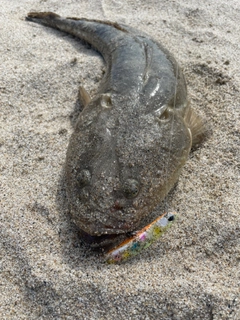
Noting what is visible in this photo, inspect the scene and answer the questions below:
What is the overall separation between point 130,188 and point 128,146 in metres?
0.40

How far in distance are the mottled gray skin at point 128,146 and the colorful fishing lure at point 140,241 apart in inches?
4.4

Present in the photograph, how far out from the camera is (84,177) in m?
2.82

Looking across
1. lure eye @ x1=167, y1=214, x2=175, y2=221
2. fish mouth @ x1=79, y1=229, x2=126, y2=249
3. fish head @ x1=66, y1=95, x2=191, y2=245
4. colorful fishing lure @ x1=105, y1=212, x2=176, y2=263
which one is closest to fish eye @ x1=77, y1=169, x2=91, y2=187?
fish head @ x1=66, y1=95, x2=191, y2=245

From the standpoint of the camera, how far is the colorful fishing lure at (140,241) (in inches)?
109

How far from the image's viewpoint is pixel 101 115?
324 cm

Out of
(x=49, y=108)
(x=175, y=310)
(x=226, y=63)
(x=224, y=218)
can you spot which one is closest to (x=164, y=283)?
(x=175, y=310)

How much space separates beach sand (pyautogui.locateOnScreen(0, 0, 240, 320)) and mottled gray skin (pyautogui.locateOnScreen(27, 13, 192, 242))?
32 cm

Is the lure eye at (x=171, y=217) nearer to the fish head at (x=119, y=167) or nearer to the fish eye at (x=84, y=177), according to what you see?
the fish head at (x=119, y=167)

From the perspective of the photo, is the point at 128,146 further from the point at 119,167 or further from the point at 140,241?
the point at 140,241

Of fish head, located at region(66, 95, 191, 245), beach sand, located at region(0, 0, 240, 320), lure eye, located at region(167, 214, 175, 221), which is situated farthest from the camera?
lure eye, located at region(167, 214, 175, 221)

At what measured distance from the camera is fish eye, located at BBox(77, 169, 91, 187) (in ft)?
9.20

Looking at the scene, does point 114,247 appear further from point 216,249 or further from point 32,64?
point 32,64

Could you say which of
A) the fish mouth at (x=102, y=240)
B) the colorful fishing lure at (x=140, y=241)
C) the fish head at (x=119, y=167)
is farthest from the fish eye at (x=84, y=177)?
the colorful fishing lure at (x=140, y=241)

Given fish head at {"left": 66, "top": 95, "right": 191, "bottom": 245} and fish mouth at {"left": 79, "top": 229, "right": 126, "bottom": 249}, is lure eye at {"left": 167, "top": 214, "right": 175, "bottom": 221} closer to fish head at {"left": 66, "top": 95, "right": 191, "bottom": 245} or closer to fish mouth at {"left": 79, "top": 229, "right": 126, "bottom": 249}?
fish head at {"left": 66, "top": 95, "right": 191, "bottom": 245}
